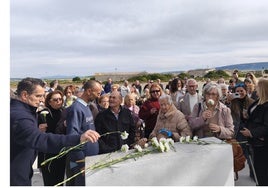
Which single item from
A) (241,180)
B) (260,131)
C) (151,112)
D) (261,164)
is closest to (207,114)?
(260,131)

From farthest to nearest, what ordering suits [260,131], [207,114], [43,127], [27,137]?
[43,127], [207,114], [260,131], [27,137]

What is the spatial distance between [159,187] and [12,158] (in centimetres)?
106

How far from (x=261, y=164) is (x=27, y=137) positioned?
8.91 ft

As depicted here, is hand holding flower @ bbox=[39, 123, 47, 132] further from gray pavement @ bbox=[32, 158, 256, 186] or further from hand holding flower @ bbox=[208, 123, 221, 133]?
hand holding flower @ bbox=[208, 123, 221, 133]

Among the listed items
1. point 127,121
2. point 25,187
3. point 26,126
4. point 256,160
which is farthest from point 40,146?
point 256,160

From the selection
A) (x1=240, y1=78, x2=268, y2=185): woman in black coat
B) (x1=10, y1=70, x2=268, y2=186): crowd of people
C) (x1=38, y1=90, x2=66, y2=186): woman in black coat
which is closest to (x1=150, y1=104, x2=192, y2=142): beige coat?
(x1=10, y1=70, x2=268, y2=186): crowd of people

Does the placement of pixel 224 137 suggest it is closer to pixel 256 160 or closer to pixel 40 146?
pixel 256 160

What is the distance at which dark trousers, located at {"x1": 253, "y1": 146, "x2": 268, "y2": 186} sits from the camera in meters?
3.63

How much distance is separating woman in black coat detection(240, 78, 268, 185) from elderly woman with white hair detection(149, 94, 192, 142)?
0.69m

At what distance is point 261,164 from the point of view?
365cm

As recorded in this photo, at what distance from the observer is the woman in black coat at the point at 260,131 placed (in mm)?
3477

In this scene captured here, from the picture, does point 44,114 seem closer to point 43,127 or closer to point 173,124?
point 43,127

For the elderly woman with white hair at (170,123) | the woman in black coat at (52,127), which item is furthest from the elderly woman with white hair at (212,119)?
the woman in black coat at (52,127)

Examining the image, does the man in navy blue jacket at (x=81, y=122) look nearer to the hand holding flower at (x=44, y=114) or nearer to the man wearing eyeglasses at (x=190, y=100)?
the hand holding flower at (x=44, y=114)
